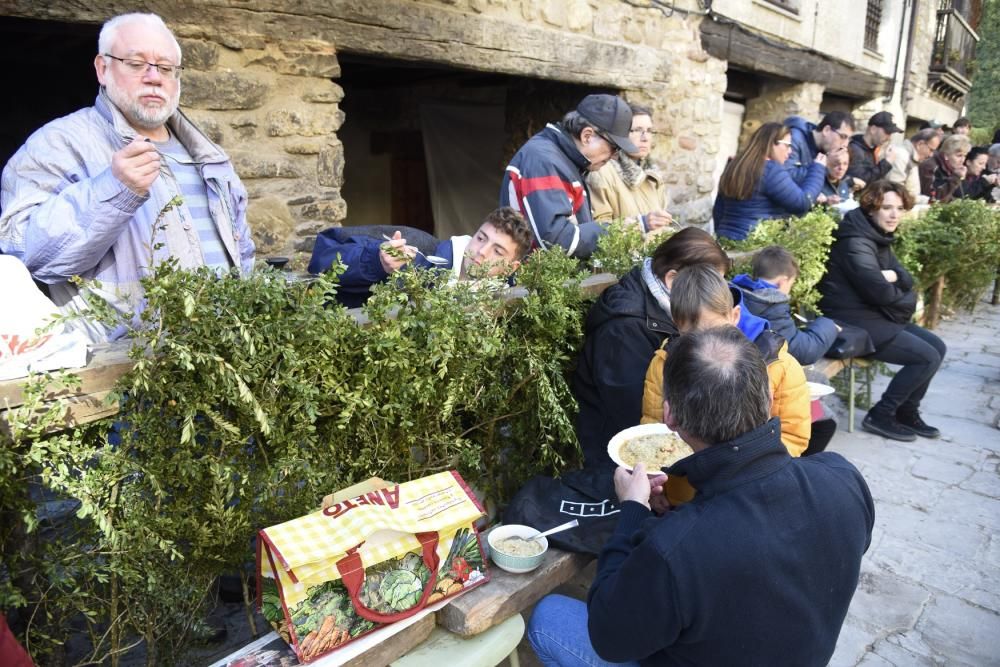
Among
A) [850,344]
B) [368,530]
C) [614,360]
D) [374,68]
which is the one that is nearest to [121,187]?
[368,530]

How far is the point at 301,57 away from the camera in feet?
12.6

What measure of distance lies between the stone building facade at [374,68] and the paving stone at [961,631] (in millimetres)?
3622

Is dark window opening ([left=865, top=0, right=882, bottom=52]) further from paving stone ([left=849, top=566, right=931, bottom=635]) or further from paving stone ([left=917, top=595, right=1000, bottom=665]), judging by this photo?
paving stone ([left=917, top=595, right=1000, bottom=665])

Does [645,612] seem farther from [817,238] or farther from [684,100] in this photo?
[684,100]

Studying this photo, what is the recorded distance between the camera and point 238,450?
5.74ft

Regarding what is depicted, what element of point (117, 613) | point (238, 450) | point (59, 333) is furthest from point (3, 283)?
point (117, 613)

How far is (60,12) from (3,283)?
7.18 feet

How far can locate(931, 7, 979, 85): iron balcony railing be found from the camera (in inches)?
590

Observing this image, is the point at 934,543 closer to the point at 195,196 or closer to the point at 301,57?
the point at 195,196

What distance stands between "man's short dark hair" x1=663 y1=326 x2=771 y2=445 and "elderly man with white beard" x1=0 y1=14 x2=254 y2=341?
1.29 metres

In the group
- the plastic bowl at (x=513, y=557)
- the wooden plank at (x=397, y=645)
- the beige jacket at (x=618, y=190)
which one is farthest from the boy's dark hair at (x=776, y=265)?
the wooden plank at (x=397, y=645)

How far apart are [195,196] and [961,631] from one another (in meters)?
3.40

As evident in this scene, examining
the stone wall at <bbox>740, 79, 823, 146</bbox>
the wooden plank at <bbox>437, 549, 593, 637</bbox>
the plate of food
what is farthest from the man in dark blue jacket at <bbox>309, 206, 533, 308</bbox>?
the stone wall at <bbox>740, 79, 823, 146</bbox>

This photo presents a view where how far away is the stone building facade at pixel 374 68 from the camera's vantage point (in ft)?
11.7
